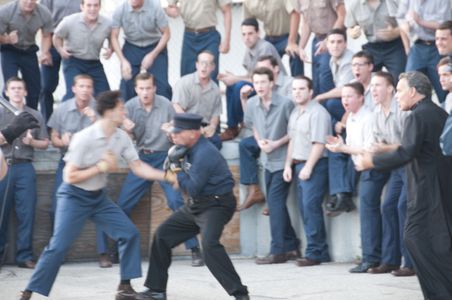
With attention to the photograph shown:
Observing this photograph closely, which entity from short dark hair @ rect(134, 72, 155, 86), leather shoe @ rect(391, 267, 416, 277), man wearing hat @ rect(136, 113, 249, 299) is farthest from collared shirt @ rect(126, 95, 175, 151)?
leather shoe @ rect(391, 267, 416, 277)

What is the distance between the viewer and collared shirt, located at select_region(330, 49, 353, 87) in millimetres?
13344

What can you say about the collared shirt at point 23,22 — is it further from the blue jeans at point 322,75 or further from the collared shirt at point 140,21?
the blue jeans at point 322,75

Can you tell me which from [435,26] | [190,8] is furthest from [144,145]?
[435,26]

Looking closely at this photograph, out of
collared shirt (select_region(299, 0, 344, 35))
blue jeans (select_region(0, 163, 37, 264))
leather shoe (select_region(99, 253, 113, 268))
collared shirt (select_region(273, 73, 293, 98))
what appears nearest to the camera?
blue jeans (select_region(0, 163, 37, 264))

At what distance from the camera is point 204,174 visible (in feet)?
34.1

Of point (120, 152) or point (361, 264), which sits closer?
point (120, 152)

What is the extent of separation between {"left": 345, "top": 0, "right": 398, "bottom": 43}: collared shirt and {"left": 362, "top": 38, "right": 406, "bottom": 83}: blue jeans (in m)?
0.09

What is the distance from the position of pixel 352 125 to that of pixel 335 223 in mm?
1400

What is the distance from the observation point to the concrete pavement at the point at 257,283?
11.0 meters

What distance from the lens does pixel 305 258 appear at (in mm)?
13008

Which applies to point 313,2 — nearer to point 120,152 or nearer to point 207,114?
point 207,114

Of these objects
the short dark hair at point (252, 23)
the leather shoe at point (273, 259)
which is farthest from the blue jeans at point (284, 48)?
the leather shoe at point (273, 259)

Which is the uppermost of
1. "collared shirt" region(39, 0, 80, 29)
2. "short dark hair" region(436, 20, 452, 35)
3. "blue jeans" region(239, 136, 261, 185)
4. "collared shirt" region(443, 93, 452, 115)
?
"collared shirt" region(39, 0, 80, 29)

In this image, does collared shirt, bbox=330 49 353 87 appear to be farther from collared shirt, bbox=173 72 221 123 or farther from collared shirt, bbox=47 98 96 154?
collared shirt, bbox=47 98 96 154
